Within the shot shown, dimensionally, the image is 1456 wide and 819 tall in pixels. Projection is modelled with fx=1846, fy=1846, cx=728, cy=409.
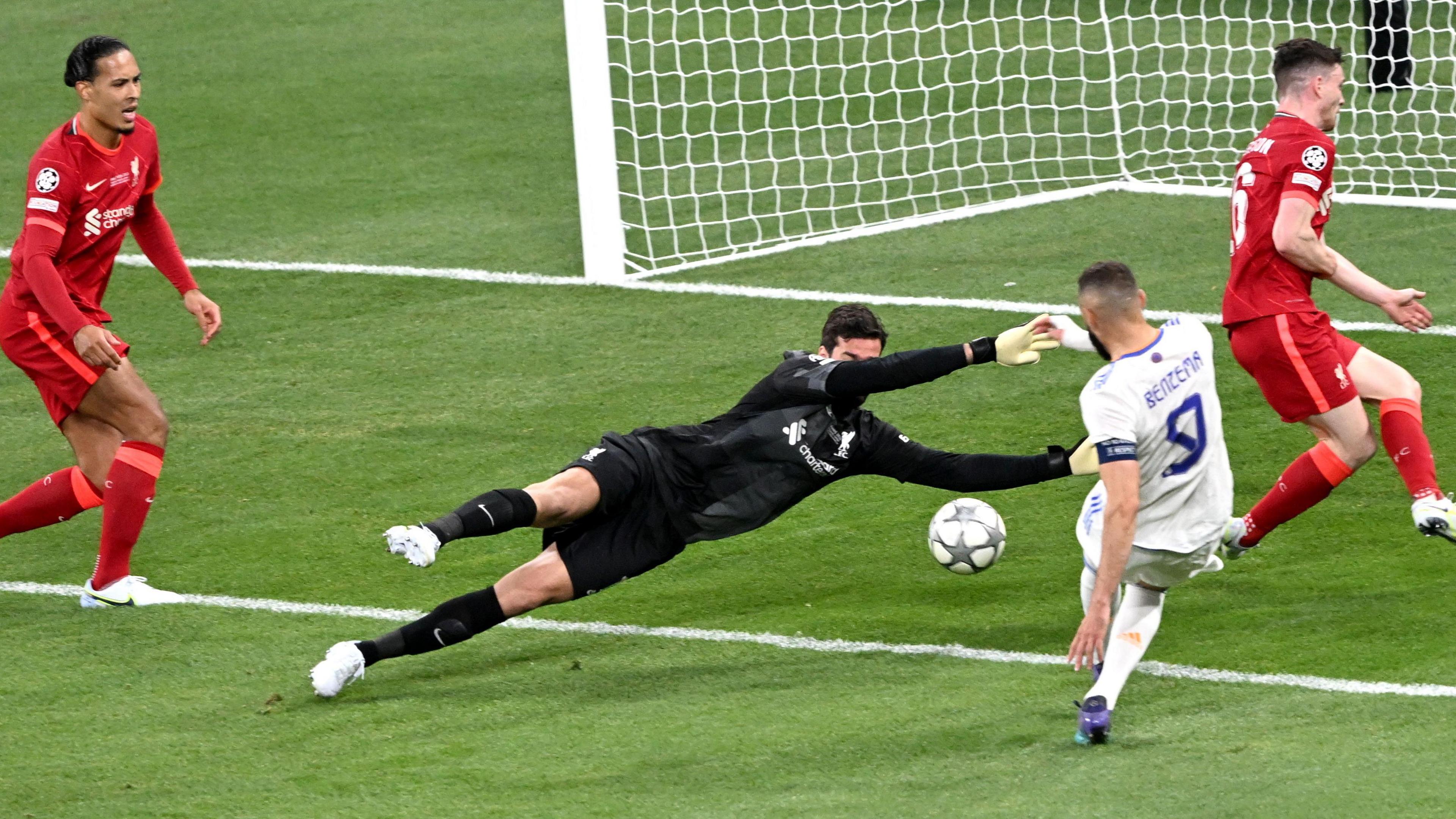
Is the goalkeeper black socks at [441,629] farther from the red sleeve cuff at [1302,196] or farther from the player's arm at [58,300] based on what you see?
the red sleeve cuff at [1302,196]

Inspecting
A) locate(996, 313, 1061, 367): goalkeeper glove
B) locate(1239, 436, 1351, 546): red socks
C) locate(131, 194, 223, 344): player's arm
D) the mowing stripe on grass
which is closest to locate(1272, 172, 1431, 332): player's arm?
locate(1239, 436, 1351, 546): red socks

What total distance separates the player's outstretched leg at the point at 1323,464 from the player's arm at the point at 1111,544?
4.70ft

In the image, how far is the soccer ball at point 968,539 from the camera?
21.5 feet

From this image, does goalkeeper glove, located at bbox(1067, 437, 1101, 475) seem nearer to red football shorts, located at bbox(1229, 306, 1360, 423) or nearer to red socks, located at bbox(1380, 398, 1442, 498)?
red football shorts, located at bbox(1229, 306, 1360, 423)

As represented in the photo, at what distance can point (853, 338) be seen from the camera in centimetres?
645

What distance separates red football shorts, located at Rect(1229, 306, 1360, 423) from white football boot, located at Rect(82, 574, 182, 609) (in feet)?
→ 13.7

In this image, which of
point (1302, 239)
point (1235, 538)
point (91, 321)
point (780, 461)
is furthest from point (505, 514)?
point (1302, 239)

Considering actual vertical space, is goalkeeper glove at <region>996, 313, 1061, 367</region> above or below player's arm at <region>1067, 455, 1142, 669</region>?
above

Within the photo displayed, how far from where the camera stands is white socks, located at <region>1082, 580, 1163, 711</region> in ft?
18.2

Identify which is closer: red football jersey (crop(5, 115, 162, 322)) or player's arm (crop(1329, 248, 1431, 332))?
player's arm (crop(1329, 248, 1431, 332))

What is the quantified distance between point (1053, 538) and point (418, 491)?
278cm

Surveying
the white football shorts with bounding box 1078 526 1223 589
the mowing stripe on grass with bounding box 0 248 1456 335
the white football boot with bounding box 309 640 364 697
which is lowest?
the mowing stripe on grass with bounding box 0 248 1456 335

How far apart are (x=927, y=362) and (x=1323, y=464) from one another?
1.64 m

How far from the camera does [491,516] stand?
6.05 m
